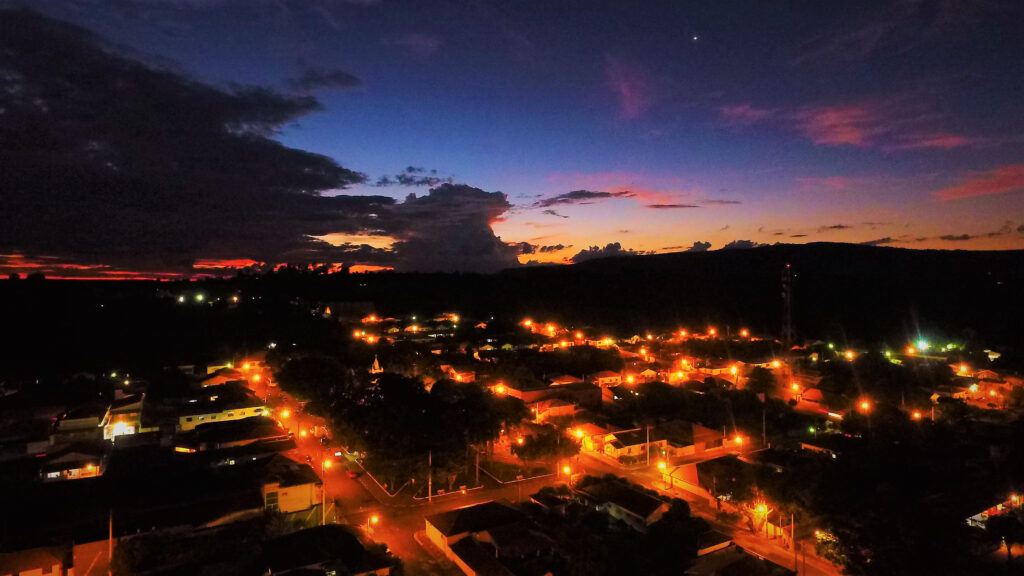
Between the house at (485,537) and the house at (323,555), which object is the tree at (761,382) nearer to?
the house at (485,537)

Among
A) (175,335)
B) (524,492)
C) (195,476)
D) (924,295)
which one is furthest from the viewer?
(924,295)

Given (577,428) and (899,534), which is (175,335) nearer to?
(577,428)

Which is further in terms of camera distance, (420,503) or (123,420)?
(123,420)

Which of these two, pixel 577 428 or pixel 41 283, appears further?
pixel 41 283

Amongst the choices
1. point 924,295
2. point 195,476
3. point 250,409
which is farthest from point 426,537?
point 924,295

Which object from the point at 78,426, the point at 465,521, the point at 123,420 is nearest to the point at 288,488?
the point at 465,521

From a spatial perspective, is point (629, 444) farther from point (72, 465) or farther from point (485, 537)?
point (72, 465)

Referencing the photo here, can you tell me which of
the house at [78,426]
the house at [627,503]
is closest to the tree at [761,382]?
the house at [627,503]
